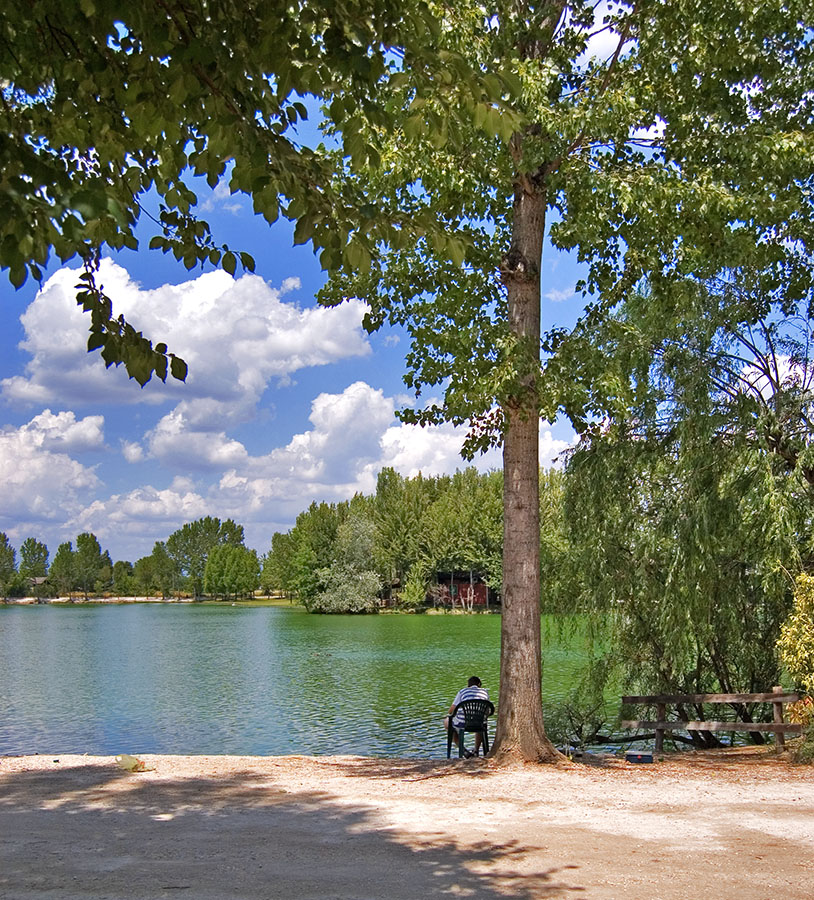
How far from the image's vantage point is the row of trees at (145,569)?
155 m

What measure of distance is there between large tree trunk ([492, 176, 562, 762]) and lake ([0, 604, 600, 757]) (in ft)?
17.1

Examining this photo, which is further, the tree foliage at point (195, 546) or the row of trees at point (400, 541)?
the tree foliage at point (195, 546)

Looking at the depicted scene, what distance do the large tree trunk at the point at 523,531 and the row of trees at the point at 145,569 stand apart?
144m

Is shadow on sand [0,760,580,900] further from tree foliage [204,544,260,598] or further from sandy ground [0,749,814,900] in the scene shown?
tree foliage [204,544,260,598]

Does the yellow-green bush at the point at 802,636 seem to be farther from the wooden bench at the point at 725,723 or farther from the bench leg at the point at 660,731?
the bench leg at the point at 660,731

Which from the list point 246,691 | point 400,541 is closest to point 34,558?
point 400,541

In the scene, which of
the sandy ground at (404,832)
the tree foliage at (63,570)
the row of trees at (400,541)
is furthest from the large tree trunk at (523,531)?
the tree foliage at (63,570)

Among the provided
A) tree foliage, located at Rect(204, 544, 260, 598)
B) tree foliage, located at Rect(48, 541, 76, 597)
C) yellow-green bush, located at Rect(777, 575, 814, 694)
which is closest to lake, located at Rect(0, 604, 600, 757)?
yellow-green bush, located at Rect(777, 575, 814, 694)

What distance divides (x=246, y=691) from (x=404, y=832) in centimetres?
2036

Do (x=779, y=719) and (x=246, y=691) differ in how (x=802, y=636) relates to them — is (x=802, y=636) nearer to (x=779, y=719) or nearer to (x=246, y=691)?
(x=779, y=719)

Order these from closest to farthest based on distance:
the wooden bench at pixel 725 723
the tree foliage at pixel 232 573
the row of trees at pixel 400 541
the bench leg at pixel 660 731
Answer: the wooden bench at pixel 725 723, the bench leg at pixel 660 731, the row of trees at pixel 400 541, the tree foliage at pixel 232 573

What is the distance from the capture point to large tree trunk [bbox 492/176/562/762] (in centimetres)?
1196

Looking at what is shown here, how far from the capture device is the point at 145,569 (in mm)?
162875

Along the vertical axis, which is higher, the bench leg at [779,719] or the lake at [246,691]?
the bench leg at [779,719]
